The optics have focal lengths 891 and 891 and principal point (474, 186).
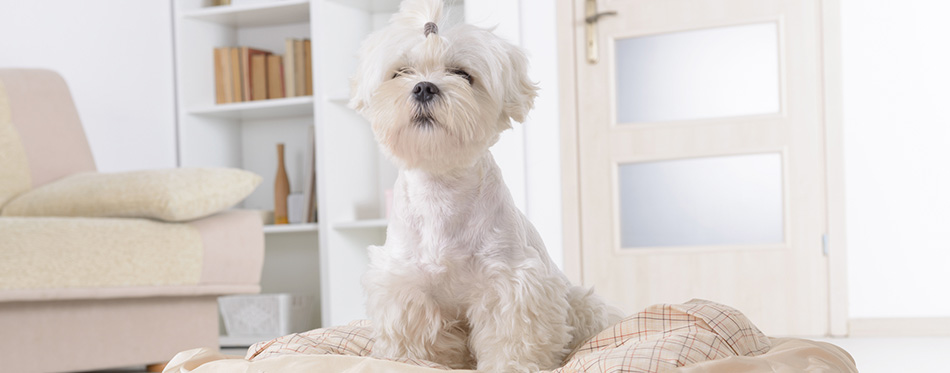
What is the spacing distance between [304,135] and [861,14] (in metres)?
2.33

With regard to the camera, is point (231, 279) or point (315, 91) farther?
point (315, 91)

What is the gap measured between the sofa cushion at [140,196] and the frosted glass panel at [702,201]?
1736mm

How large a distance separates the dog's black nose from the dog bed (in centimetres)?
38

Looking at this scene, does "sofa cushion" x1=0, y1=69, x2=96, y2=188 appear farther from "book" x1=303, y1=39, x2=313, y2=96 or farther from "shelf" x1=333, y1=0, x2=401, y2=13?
"shelf" x1=333, y1=0, x2=401, y2=13

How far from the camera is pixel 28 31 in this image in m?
3.22

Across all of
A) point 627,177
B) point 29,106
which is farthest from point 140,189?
point 627,177

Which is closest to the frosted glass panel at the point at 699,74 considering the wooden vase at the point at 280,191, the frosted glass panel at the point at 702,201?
the frosted glass panel at the point at 702,201

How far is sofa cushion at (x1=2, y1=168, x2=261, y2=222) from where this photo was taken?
2.29 m

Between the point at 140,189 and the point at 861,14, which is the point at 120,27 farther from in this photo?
the point at 861,14

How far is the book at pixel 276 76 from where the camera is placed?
12.4ft

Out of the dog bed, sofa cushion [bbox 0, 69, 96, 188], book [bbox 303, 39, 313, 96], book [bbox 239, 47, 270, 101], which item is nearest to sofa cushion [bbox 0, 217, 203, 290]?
sofa cushion [bbox 0, 69, 96, 188]

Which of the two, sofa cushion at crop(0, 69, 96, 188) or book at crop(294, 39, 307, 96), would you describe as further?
book at crop(294, 39, 307, 96)

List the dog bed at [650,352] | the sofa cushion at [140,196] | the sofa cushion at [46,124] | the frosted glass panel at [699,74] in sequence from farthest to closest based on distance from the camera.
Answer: the frosted glass panel at [699,74] < the sofa cushion at [46,124] < the sofa cushion at [140,196] < the dog bed at [650,352]

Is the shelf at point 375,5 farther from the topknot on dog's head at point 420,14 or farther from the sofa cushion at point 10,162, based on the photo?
the topknot on dog's head at point 420,14
